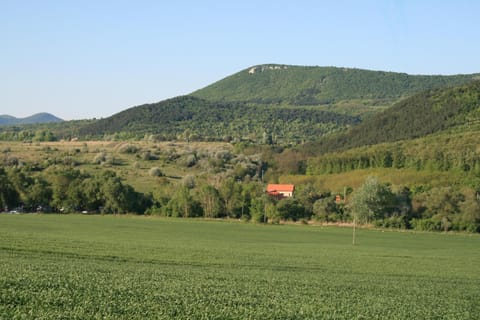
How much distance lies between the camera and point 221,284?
2589 centimetres

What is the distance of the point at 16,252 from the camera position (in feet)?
121

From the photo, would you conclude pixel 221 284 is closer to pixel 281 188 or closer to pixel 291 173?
pixel 281 188

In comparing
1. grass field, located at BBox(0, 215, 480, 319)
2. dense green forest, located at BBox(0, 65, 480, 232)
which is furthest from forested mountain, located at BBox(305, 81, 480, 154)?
grass field, located at BBox(0, 215, 480, 319)

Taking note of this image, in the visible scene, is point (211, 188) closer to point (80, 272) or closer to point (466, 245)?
point (466, 245)

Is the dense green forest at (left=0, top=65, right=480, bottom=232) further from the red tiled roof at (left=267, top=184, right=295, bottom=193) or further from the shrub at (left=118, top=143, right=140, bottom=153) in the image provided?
the red tiled roof at (left=267, top=184, right=295, bottom=193)

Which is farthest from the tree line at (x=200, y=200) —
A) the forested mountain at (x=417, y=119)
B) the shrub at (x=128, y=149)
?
the shrub at (x=128, y=149)

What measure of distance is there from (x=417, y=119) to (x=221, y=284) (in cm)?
14352

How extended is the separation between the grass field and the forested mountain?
356ft

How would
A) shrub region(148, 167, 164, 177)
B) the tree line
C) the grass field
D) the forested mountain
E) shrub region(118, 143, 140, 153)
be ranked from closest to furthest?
the grass field < the tree line < shrub region(148, 167, 164, 177) < the forested mountain < shrub region(118, 143, 140, 153)

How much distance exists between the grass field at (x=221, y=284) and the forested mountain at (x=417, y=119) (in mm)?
108439

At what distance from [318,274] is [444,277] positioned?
863cm

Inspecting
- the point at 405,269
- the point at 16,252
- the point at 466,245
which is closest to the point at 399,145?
the point at 466,245

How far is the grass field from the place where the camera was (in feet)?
61.6

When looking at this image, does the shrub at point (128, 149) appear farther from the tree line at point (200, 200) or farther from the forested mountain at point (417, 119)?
the tree line at point (200, 200)
